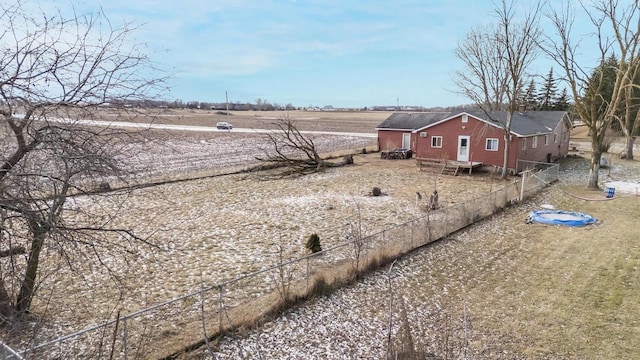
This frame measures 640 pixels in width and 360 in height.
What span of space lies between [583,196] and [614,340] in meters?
15.7

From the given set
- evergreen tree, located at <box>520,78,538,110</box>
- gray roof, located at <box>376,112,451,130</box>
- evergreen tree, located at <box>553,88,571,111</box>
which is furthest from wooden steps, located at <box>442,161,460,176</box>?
evergreen tree, located at <box>553,88,571,111</box>

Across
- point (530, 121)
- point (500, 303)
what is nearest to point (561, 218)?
point (500, 303)

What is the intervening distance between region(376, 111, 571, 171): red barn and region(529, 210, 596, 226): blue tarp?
11.1 meters

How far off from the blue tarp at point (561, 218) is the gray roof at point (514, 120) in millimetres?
11325

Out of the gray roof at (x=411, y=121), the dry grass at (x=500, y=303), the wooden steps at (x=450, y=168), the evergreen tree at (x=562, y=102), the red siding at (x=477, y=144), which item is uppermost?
the evergreen tree at (x=562, y=102)

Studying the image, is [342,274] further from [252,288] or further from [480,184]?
[480,184]

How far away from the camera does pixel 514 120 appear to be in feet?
104

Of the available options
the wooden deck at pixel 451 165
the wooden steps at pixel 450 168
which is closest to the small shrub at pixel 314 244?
the wooden deck at pixel 451 165

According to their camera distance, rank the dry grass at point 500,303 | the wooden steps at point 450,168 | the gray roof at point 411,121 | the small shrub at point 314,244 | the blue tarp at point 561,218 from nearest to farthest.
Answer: the dry grass at point 500,303 < the small shrub at point 314,244 < the blue tarp at point 561,218 < the wooden steps at point 450,168 < the gray roof at point 411,121

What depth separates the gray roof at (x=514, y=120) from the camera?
3020 cm

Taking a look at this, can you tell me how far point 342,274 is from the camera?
37.0ft

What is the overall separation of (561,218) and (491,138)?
1325 centimetres

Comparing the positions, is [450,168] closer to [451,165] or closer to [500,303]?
[451,165]

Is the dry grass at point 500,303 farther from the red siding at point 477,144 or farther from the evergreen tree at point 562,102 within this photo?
the evergreen tree at point 562,102
